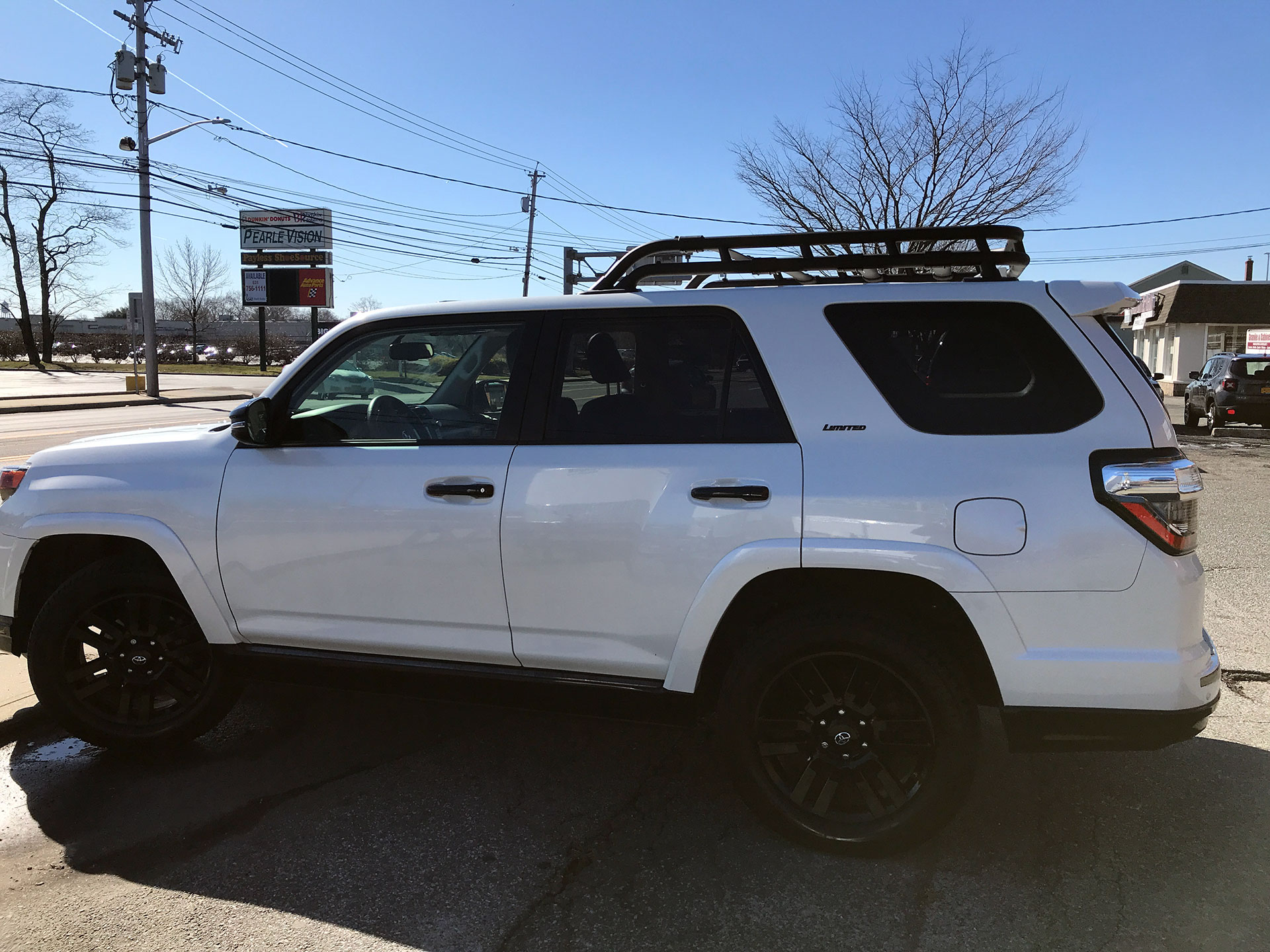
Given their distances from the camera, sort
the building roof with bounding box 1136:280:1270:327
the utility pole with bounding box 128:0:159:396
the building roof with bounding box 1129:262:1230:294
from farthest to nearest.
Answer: the building roof with bounding box 1129:262:1230:294 → the building roof with bounding box 1136:280:1270:327 → the utility pole with bounding box 128:0:159:396

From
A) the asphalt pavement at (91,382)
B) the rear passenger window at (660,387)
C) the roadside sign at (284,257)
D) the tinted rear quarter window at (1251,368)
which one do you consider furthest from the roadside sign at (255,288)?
the rear passenger window at (660,387)

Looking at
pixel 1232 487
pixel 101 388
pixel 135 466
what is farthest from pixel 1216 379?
pixel 101 388

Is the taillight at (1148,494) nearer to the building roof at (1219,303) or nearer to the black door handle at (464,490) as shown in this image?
the black door handle at (464,490)

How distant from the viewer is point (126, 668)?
12.4 feet

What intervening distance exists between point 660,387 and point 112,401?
28.1m

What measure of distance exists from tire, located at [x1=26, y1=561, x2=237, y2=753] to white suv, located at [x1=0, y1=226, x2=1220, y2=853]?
19 mm

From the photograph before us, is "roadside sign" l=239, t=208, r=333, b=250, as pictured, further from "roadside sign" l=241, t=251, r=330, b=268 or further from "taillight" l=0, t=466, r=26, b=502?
"taillight" l=0, t=466, r=26, b=502

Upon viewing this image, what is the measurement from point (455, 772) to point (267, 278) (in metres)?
40.8

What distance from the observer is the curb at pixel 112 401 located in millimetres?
24281

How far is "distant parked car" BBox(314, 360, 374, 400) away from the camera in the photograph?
361 centimetres

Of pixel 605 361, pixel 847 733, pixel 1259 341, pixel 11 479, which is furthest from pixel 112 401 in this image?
pixel 1259 341

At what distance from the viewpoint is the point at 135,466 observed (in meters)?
3.66

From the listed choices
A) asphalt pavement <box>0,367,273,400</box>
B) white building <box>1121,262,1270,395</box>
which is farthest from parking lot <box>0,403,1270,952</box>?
white building <box>1121,262,1270,395</box>

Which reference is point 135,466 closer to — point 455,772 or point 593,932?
point 455,772
